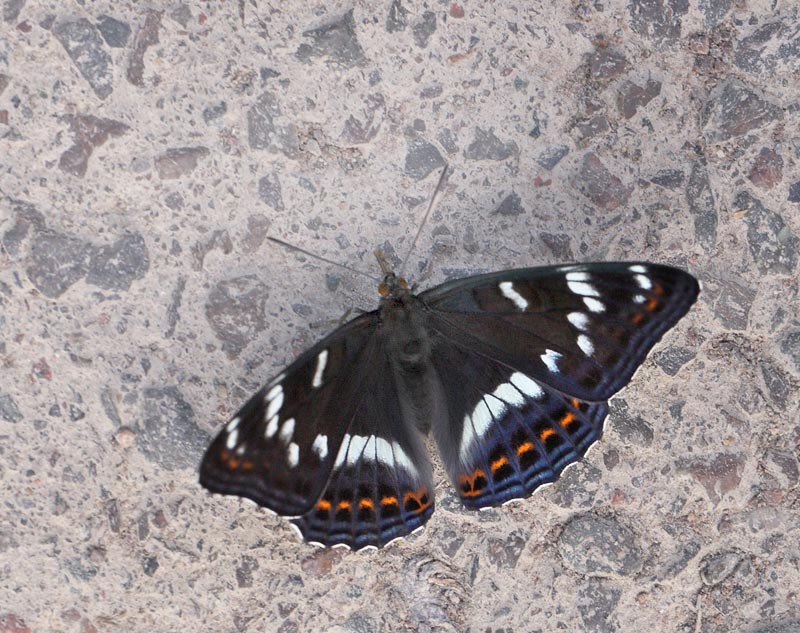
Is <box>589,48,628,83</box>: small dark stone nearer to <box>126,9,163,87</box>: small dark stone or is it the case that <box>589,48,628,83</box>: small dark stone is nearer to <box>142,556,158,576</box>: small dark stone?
<box>126,9,163,87</box>: small dark stone

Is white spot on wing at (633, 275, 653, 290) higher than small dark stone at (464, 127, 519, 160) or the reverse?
the reverse

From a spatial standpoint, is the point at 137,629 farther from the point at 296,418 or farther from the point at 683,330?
the point at 683,330

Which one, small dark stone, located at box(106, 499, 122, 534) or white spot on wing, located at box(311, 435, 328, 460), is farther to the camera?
small dark stone, located at box(106, 499, 122, 534)

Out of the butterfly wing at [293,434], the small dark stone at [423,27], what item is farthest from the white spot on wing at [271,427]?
the small dark stone at [423,27]

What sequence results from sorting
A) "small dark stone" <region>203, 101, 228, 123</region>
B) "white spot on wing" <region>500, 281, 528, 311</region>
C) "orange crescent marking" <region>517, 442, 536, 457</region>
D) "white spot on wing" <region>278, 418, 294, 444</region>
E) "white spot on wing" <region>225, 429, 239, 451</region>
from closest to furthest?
1. "white spot on wing" <region>225, 429, 239, 451</region>
2. "white spot on wing" <region>278, 418, 294, 444</region>
3. "white spot on wing" <region>500, 281, 528, 311</region>
4. "orange crescent marking" <region>517, 442, 536, 457</region>
5. "small dark stone" <region>203, 101, 228, 123</region>

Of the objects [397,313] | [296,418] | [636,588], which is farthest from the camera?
[636,588]

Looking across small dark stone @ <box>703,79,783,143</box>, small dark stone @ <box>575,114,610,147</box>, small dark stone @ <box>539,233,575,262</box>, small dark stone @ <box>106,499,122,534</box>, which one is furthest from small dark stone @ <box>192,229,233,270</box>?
small dark stone @ <box>703,79,783,143</box>

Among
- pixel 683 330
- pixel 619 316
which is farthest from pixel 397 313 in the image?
pixel 683 330

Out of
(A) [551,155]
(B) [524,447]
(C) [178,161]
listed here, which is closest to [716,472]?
(B) [524,447]
